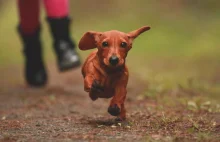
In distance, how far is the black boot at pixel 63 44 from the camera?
556cm

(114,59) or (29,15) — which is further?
(29,15)

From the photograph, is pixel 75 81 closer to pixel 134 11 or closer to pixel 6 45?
pixel 6 45

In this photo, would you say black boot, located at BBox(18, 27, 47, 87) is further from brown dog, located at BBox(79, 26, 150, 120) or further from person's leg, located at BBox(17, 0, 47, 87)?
brown dog, located at BBox(79, 26, 150, 120)

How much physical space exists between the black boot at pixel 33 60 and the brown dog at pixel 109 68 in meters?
2.86

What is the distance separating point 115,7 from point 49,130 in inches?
563

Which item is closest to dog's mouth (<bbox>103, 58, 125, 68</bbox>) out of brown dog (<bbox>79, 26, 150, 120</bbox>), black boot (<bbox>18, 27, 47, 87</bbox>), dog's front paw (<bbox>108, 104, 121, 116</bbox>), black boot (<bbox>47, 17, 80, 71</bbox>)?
brown dog (<bbox>79, 26, 150, 120</bbox>)

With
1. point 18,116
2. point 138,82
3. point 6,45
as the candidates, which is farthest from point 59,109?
point 6,45

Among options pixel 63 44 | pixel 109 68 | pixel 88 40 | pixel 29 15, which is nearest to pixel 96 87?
pixel 109 68

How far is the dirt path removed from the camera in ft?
10.6

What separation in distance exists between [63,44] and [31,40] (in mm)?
891

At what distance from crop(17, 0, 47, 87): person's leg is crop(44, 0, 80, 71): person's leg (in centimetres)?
37

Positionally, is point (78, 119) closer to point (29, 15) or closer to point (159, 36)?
Answer: point (29, 15)

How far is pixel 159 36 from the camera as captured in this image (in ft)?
43.0

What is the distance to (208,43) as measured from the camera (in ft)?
38.2
